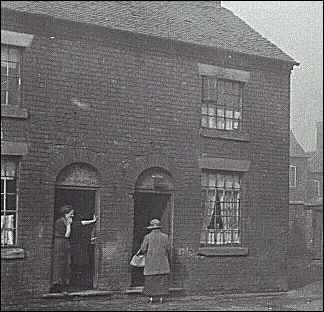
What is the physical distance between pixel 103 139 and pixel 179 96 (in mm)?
Answer: 2474

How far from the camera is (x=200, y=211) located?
720 inches

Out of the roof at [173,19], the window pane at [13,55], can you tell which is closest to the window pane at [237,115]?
the roof at [173,19]

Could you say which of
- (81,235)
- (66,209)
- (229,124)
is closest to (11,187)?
(66,209)

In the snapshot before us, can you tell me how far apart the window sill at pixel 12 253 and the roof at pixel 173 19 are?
5161 mm

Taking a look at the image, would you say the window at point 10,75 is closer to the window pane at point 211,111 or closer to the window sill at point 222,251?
the window pane at point 211,111

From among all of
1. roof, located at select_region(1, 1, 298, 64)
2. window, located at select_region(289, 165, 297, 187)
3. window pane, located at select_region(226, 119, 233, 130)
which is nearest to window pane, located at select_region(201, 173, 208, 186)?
window pane, located at select_region(226, 119, 233, 130)

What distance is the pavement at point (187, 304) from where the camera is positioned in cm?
1549

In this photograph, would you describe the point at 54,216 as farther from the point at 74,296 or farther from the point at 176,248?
the point at 176,248

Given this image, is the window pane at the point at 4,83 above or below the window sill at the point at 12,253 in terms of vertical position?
above

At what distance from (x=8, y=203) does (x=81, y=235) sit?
10.9 ft

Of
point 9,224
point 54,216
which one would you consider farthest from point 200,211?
point 9,224

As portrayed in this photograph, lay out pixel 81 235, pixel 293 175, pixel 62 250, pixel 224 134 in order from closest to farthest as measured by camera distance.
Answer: pixel 62 250 → pixel 81 235 → pixel 224 134 → pixel 293 175

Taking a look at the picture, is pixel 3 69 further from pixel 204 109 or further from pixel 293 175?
pixel 293 175

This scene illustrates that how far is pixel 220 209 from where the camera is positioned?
18797 millimetres
